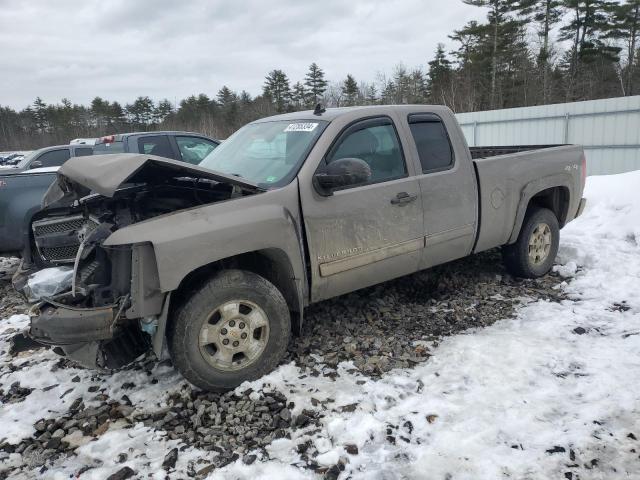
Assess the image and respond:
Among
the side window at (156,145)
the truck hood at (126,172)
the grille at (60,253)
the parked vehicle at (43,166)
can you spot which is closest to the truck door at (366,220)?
the truck hood at (126,172)

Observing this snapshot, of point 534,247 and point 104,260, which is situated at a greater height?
point 104,260

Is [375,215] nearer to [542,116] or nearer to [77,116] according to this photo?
[542,116]

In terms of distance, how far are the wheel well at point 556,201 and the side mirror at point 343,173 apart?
293 centimetres

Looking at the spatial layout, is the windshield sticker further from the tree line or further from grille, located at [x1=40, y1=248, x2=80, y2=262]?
the tree line

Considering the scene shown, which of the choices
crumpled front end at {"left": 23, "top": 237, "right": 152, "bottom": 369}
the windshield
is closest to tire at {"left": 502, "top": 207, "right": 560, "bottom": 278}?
the windshield

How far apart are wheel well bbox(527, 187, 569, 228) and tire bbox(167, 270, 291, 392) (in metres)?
3.59

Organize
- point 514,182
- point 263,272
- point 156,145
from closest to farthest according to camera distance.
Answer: point 263,272 → point 514,182 → point 156,145

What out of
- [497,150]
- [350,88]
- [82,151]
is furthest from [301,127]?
[350,88]

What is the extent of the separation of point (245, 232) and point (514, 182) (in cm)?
311

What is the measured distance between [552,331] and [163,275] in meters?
3.23

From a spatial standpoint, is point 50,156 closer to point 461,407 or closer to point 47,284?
point 47,284

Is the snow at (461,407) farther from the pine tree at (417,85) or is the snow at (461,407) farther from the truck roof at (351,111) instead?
the pine tree at (417,85)

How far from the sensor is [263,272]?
3.75m

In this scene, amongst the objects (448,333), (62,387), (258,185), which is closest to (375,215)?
(258,185)
